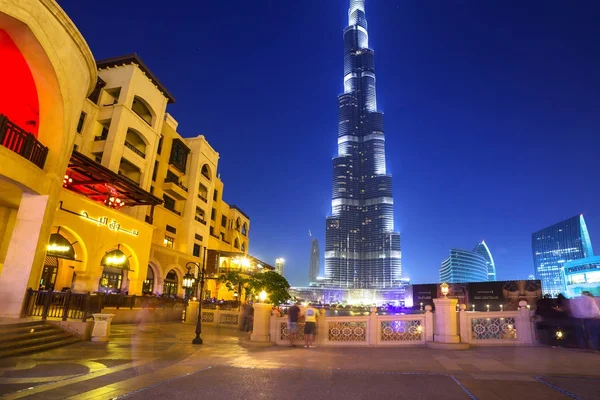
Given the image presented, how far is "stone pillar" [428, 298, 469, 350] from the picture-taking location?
42.8 feet

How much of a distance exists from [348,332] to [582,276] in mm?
124366

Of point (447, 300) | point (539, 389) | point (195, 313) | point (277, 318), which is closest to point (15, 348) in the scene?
point (277, 318)

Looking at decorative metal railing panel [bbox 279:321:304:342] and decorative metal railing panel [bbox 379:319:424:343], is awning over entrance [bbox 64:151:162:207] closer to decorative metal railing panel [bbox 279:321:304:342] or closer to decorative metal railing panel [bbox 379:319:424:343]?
decorative metal railing panel [bbox 279:321:304:342]

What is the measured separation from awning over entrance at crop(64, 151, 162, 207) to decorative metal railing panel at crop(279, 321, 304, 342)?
14.2 m

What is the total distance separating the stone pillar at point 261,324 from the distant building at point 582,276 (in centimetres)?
11253

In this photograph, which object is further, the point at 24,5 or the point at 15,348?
the point at 24,5

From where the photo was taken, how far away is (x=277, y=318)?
14.9 meters

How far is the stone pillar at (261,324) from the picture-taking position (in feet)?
48.1

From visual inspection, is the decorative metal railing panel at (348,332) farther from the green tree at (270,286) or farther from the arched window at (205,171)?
the arched window at (205,171)

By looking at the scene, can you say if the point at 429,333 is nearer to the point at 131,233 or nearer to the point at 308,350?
the point at 308,350

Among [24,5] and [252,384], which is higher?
[24,5]

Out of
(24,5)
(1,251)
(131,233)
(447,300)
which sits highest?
(24,5)

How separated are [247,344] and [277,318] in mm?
1525

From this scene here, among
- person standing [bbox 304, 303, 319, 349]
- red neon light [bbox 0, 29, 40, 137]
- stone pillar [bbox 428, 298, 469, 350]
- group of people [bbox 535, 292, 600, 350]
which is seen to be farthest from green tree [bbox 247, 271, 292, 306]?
group of people [bbox 535, 292, 600, 350]
